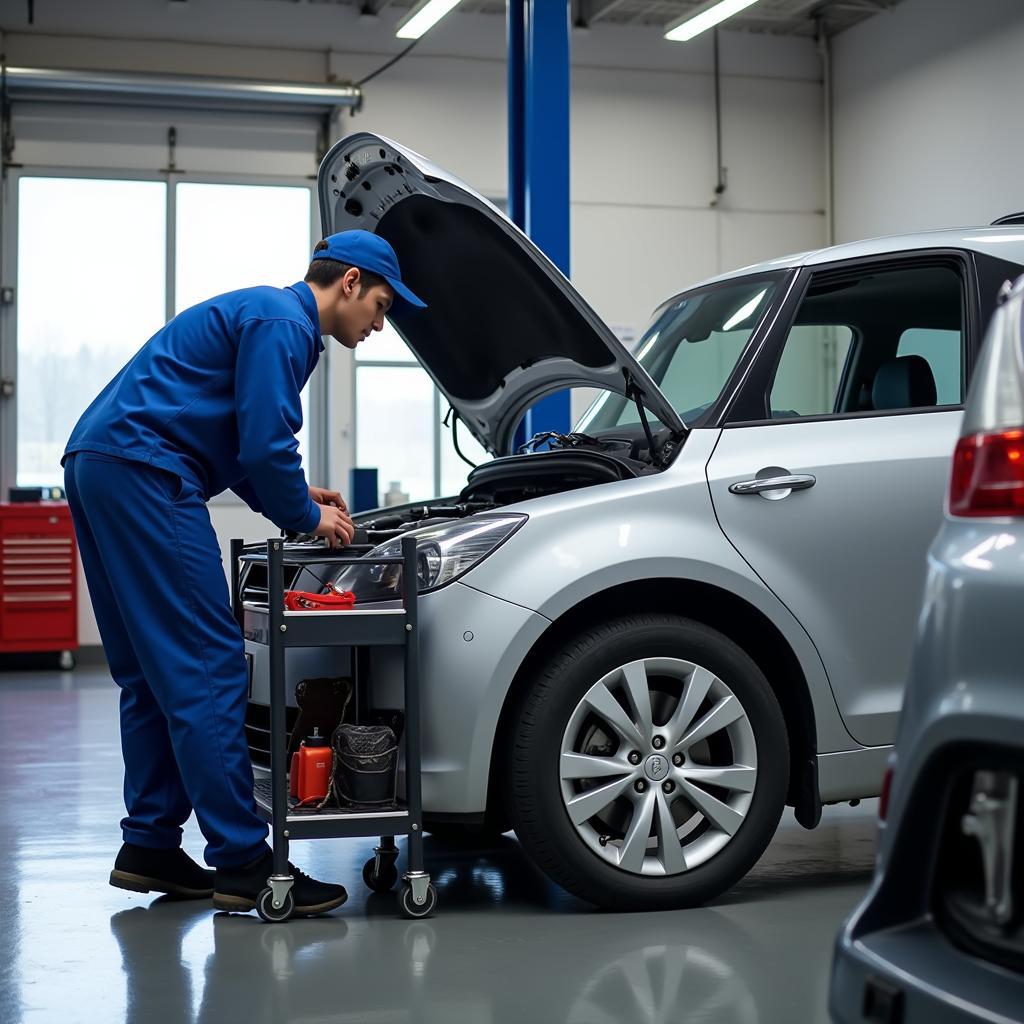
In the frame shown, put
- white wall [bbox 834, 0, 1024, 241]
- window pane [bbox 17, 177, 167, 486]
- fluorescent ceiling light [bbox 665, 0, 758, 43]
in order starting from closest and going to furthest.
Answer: fluorescent ceiling light [bbox 665, 0, 758, 43], white wall [bbox 834, 0, 1024, 241], window pane [bbox 17, 177, 167, 486]

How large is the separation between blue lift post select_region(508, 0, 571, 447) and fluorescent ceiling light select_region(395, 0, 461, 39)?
267cm

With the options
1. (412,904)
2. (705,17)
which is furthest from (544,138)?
(412,904)

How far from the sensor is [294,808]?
317 centimetres

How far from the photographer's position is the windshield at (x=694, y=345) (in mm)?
3566

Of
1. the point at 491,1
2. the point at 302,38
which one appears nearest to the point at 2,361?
the point at 302,38

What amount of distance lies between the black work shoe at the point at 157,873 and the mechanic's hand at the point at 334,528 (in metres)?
0.90

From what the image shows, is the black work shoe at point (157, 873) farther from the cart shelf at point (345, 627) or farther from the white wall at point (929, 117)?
the white wall at point (929, 117)

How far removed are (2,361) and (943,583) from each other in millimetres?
10854

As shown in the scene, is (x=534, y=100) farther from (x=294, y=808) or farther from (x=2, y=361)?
(x=2, y=361)

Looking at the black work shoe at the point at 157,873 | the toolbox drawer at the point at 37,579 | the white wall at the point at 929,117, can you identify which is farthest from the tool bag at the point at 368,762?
the white wall at the point at 929,117

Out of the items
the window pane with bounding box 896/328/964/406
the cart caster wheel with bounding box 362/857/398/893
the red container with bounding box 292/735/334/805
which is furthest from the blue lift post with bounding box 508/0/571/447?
the red container with bounding box 292/735/334/805

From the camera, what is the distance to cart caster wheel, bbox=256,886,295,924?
10.4 ft

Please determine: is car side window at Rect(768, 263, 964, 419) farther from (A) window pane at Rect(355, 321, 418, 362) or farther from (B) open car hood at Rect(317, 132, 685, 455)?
(A) window pane at Rect(355, 321, 418, 362)

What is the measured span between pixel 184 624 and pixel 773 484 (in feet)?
4.54
